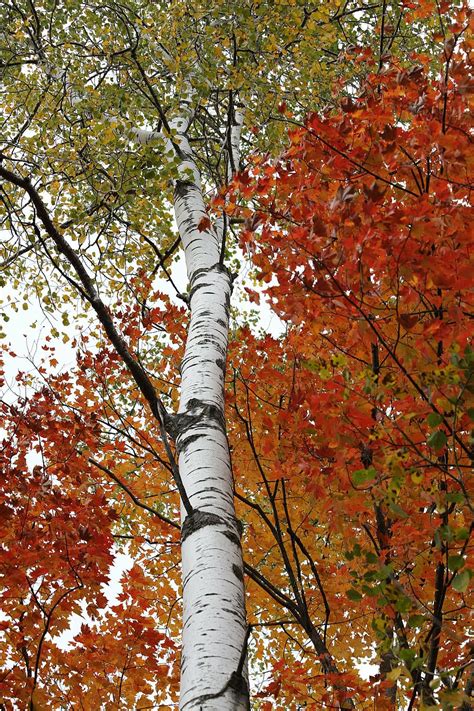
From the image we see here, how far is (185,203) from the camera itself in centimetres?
500

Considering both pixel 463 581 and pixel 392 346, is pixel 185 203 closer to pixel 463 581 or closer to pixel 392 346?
pixel 392 346

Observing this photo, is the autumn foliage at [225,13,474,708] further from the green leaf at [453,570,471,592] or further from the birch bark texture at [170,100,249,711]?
the birch bark texture at [170,100,249,711]

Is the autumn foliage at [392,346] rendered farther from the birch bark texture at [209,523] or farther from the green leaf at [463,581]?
the birch bark texture at [209,523]

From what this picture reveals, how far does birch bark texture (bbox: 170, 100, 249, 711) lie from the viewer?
74.3 inches

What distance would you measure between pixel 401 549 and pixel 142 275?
4478 mm

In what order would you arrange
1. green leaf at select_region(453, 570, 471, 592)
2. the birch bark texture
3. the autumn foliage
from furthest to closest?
the autumn foliage → the birch bark texture → green leaf at select_region(453, 570, 471, 592)

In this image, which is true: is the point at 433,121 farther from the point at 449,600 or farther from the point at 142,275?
the point at 142,275

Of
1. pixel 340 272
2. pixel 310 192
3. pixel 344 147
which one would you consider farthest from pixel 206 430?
pixel 344 147

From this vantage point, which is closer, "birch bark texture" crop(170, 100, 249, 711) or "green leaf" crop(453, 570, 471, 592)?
"green leaf" crop(453, 570, 471, 592)

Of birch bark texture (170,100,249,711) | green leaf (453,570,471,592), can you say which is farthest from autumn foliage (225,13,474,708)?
birch bark texture (170,100,249,711)

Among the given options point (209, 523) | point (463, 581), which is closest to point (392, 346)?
point (209, 523)

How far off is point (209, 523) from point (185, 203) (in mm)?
3251

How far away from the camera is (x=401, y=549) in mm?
3035

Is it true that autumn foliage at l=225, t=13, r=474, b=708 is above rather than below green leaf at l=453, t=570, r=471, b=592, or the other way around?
above
